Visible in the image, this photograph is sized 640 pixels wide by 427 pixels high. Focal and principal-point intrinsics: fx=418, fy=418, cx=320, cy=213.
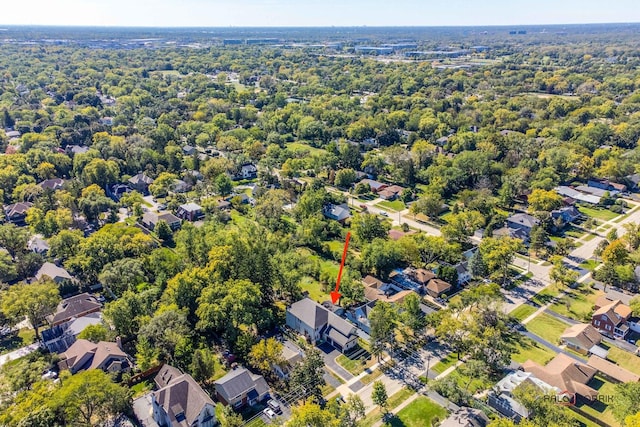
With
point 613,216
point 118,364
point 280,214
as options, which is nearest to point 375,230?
point 280,214

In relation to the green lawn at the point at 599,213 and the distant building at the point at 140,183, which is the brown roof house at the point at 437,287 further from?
the distant building at the point at 140,183

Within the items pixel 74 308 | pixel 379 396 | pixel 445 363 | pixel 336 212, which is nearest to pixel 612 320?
pixel 445 363

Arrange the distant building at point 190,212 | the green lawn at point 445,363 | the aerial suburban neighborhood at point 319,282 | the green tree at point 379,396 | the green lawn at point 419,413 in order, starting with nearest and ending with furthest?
1. the green lawn at point 419,413
2. the green tree at point 379,396
3. the aerial suburban neighborhood at point 319,282
4. the green lawn at point 445,363
5. the distant building at point 190,212

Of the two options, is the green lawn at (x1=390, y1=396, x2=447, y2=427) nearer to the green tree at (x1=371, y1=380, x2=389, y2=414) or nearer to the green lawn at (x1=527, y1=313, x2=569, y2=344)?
the green tree at (x1=371, y1=380, x2=389, y2=414)

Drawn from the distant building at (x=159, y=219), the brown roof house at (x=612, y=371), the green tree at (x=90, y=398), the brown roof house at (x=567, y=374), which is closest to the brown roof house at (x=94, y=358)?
the green tree at (x=90, y=398)

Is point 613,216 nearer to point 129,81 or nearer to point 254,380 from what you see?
point 254,380

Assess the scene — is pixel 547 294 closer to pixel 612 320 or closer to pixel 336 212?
pixel 612 320

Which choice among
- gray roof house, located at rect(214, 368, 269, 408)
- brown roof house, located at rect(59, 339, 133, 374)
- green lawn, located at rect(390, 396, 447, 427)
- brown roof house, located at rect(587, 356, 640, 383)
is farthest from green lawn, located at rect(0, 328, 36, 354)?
brown roof house, located at rect(587, 356, 640, 383)
